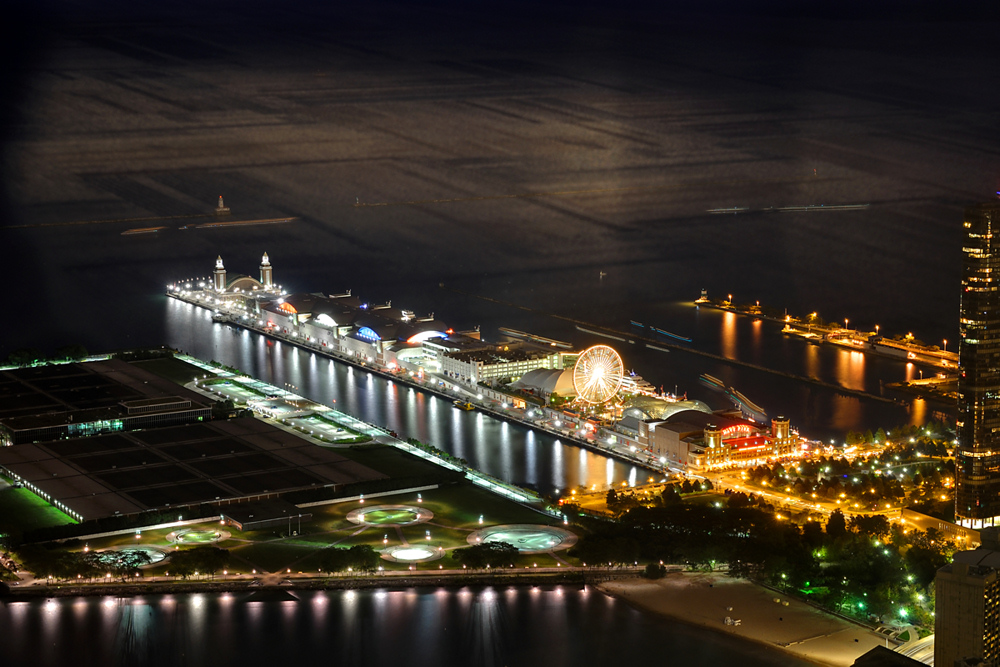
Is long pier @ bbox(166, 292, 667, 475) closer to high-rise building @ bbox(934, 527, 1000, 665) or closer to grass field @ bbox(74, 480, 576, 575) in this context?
grass field @ bbox(74, 480, 576, 575)

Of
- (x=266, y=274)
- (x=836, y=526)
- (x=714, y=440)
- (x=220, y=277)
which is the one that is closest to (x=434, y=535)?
(x=836, y=526)

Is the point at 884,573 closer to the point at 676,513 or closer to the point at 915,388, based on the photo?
the point at 676,513

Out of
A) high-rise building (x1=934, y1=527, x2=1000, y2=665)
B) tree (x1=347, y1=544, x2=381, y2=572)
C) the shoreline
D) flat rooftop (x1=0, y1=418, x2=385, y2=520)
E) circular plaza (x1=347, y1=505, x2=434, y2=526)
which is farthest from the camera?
flat rooftop (x1=0, y1=418, x2=385, y2=520)

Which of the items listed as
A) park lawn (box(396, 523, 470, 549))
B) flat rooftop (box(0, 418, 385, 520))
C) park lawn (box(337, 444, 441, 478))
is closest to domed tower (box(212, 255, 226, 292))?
flat rooftop (box(0, 418, 385, 520))

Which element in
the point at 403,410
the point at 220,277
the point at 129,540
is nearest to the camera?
the point at 129,540

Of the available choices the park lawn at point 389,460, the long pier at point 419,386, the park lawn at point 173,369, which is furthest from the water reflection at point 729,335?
the park lawn at point 173,369

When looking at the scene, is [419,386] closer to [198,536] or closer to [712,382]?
[712,382]
